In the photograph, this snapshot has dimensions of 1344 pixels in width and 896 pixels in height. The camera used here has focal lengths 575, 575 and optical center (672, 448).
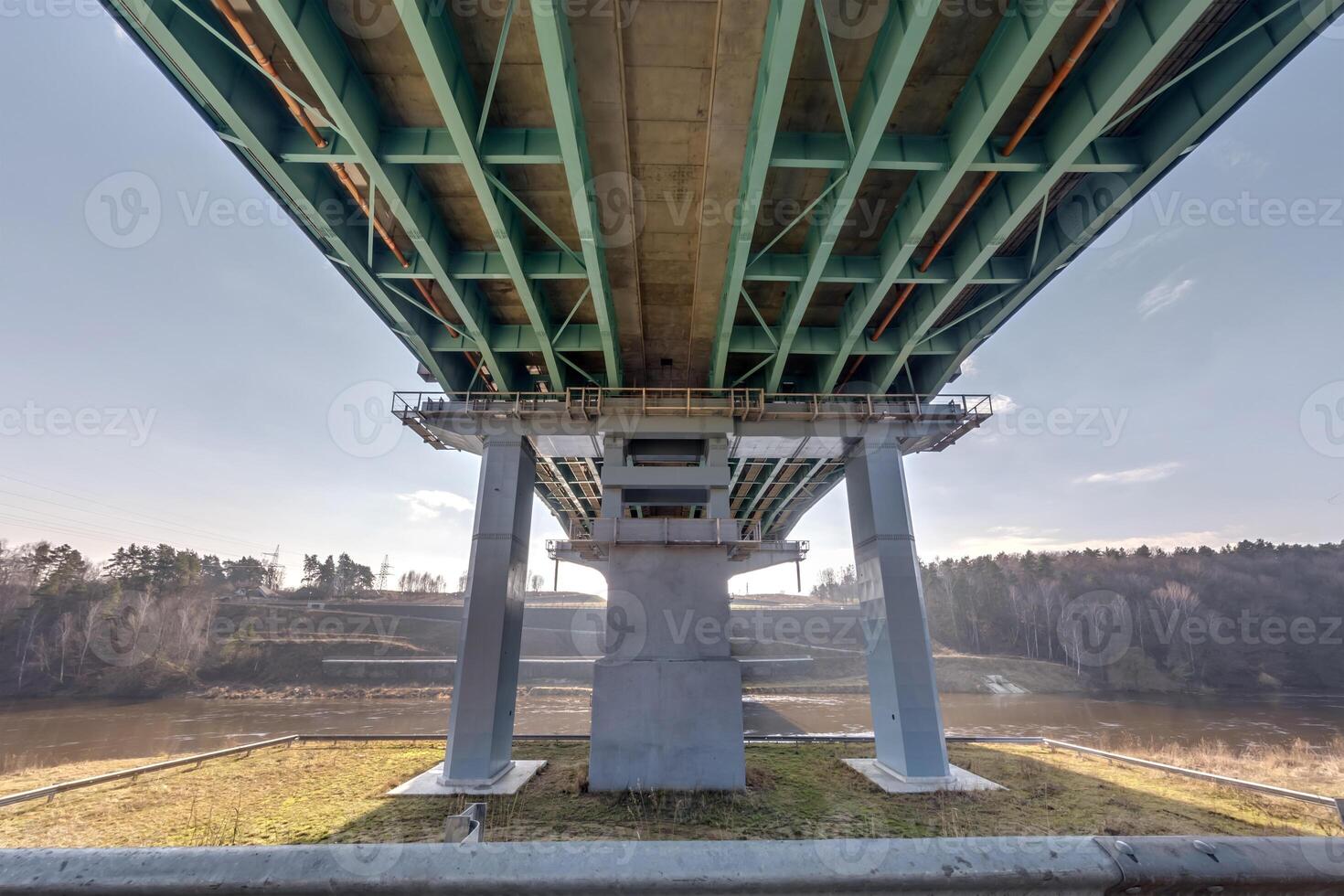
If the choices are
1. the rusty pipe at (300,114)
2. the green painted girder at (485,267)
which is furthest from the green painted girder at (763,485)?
the rusty pipe at (300,114)

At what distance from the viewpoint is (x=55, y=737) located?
28625 mm

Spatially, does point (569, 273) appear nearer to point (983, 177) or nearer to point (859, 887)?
point (983, 177)

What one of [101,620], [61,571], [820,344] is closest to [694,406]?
[820,344]

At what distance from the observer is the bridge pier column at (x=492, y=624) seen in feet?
45.3

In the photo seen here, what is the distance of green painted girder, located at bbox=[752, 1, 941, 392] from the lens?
700cm

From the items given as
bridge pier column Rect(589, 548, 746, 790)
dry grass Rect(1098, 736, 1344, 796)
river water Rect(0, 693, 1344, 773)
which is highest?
bridge pier column Rect(589, 548, 746, 790)

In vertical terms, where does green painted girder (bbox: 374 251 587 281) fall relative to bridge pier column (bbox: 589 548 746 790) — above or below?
above

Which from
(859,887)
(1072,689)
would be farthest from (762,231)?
(1072,689)

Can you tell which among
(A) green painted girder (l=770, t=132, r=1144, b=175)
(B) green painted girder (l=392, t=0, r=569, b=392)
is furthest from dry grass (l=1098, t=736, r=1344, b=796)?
(B) green painted girder (l=392, t=0, r=569, b=392)

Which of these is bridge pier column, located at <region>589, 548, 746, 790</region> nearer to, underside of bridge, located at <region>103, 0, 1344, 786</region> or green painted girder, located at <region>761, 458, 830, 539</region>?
underside of bridge, located at <region>103, 0, 1344, 786</region>

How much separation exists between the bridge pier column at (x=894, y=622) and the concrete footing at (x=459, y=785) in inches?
365

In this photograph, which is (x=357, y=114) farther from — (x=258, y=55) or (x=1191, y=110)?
(x=1191, y=110)

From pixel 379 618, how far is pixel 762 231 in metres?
67.3

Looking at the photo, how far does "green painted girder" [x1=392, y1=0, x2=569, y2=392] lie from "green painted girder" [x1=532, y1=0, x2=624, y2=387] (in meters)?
1.26
